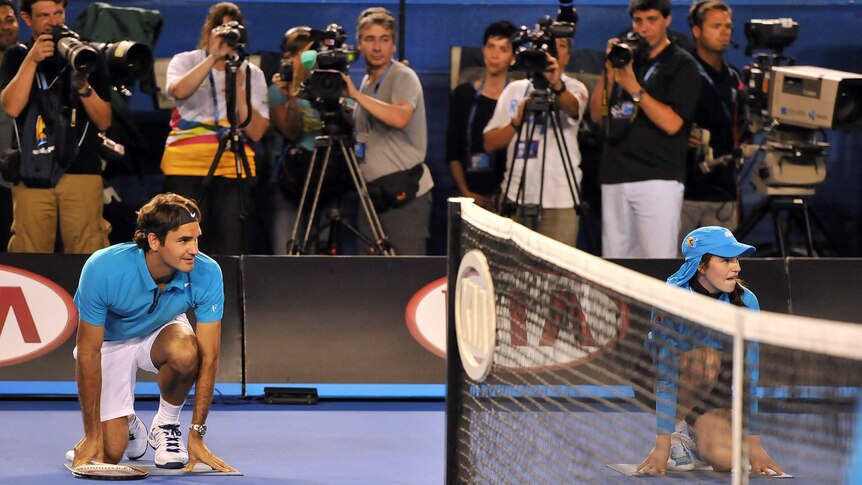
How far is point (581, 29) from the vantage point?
10.6 meters

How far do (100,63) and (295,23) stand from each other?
7.25ft

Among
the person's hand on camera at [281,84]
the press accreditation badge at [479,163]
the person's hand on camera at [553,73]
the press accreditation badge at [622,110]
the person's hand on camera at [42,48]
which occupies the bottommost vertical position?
the press accreditation badge at [479,163]

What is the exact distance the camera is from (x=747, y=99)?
949 cm

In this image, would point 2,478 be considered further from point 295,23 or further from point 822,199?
point 822,199

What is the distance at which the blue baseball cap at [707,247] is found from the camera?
620 centimetres

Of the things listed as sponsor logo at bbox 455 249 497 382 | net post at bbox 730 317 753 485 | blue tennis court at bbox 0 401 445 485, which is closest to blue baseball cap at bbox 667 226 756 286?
blue tennis court at bbox 0 401 445 485

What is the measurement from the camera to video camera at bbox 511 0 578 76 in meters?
8.77

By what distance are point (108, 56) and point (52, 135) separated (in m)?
0.62

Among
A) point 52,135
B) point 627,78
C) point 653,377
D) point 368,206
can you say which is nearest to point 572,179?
point 627,78

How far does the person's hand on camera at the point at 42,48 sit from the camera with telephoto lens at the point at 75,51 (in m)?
0.04

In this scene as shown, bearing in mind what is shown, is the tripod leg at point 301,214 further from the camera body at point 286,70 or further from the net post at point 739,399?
the net post at point 739,399

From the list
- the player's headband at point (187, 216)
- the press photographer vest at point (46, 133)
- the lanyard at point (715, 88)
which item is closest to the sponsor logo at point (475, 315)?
the player's headband at point (187, 216)

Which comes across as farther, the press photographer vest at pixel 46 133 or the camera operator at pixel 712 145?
the camera operator at pixel 712 145

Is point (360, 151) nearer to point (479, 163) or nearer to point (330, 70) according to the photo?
point (330, 70)
